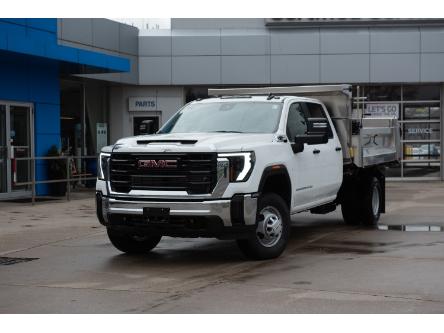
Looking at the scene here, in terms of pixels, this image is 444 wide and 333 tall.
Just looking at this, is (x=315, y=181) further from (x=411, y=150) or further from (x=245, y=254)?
(x=411, y=150)

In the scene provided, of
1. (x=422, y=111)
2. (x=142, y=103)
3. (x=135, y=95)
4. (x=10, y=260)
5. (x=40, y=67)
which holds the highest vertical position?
(x=40, y=67)

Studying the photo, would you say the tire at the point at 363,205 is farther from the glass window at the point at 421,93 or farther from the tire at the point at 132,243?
the glass window at the point at 421,93

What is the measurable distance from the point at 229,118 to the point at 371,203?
12.4 feet

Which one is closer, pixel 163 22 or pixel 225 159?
pixel 225 159

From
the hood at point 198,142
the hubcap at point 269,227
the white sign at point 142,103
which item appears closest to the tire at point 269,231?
the hubcap at point 269,227

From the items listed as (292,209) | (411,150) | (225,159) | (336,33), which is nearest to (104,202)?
(225,159)

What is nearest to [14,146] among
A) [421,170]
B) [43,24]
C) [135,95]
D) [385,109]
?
[43,24]

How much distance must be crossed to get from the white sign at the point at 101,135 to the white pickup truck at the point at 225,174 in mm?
14303

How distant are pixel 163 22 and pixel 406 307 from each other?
20331 millimetres

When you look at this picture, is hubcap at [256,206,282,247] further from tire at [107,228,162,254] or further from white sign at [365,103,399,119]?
white sign at [365,103,399,119]

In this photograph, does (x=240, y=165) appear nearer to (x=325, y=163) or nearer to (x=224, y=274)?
(x=224, y=274)

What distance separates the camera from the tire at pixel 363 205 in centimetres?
1229

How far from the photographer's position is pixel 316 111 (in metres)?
10.9

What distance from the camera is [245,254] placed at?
350 inches
